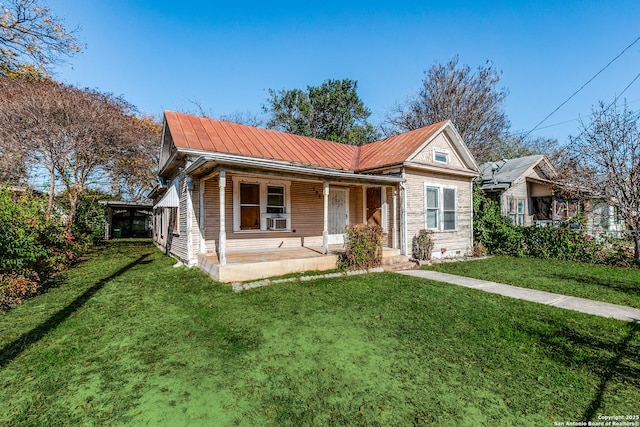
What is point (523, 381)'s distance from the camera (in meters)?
3.02

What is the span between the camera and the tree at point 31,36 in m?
10.6

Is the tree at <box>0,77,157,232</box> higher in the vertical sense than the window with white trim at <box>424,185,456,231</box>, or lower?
higher

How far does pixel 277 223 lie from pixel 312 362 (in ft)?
23.6

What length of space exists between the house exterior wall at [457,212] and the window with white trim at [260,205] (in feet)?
13.8

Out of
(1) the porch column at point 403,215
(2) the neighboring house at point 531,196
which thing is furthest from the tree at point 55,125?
(2) the neighboring house at point 531,196

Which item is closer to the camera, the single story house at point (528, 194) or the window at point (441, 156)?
the window at point (441, 156)

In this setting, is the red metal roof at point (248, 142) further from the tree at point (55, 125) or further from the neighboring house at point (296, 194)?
the tree at point (55, 125)

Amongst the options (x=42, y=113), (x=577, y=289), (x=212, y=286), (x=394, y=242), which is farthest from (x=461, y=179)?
(x=42, y=113)

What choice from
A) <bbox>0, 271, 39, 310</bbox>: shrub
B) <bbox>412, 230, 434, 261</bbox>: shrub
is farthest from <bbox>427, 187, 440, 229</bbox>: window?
<bbox>0, 271, 39, 310</bbox>: shrub

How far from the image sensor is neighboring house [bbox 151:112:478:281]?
8672 millimetres

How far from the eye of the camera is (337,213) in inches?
462

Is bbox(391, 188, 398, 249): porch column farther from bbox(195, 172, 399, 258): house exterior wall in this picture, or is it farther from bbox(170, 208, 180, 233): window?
bbox(170, 208, 180, 233): window

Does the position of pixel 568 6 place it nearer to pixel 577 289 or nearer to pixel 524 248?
pixel 524 248

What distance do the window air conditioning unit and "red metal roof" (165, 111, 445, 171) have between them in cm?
207
